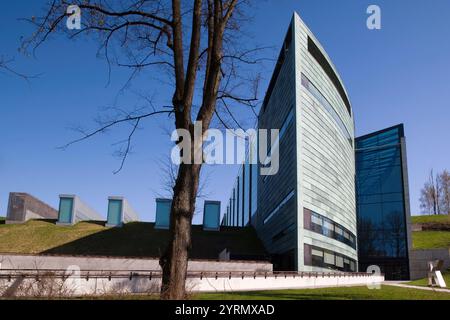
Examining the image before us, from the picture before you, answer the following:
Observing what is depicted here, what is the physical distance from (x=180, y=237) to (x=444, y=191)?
83156 millimetres

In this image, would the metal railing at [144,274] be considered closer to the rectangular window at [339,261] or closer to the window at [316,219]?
the window at [316,219]

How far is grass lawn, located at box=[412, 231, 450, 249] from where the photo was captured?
54750 mm

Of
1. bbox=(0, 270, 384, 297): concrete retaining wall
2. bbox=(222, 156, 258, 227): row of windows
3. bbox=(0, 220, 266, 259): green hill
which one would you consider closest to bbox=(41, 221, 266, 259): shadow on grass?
bbox=(0, 220, 266, 259): green hill

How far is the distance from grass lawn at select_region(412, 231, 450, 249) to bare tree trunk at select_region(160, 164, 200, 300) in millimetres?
52987

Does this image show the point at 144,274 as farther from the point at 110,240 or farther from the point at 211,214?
the point at 211,214

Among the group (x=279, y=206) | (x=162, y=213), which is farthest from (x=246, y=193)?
(x=279, y=206)

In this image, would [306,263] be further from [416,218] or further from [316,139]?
[416,218]

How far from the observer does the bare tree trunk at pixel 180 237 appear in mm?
7367

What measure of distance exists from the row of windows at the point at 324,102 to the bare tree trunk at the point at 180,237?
3657 cm

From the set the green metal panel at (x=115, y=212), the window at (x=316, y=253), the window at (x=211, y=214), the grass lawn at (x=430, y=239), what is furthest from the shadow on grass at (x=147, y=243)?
the grass lawn at (x=430, y=239)

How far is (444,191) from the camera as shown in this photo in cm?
7925

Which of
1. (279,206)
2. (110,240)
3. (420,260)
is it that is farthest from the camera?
(110,240)

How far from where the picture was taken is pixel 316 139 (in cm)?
4362

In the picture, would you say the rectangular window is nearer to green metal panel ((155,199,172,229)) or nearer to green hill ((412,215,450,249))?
green hill ((412,215,450,249))
